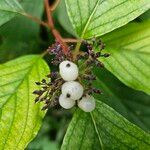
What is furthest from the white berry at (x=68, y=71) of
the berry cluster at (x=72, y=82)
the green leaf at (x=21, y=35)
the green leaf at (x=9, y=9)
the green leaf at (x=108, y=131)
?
the green leaf at (x=21, y=35)

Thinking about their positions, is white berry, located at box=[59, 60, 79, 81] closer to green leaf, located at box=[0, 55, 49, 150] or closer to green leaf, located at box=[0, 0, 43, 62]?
green leaf, located at box=[0, 55, 49, 150]

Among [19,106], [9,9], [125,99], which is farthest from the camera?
[125,99]

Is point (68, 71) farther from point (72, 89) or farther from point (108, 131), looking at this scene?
point (108, 131)

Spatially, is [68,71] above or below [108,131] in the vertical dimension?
above

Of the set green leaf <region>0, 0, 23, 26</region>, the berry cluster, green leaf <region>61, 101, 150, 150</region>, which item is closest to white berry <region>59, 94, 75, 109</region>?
the berry cluster

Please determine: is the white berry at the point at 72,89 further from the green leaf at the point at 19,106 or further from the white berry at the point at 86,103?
the green leaf at the point at 19,106

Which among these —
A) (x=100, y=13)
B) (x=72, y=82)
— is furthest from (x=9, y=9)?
(x=72, y=82)
